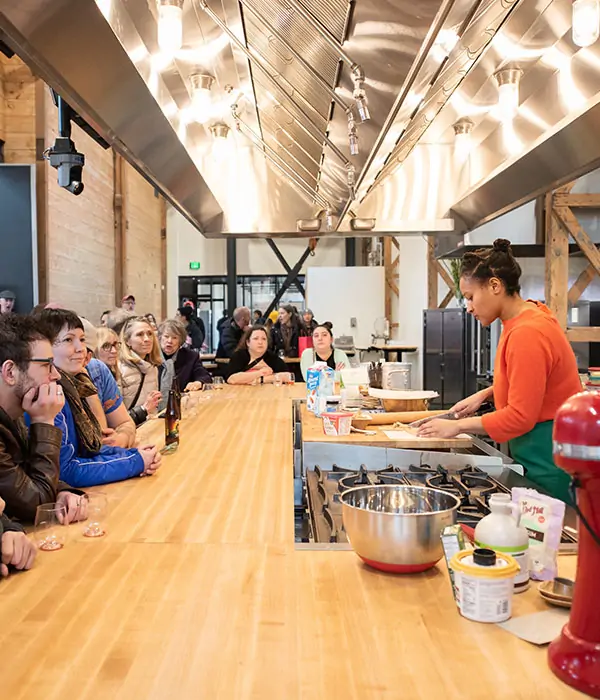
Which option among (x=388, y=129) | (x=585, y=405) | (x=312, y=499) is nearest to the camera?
(x=585, y=405)

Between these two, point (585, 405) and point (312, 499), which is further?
point (312, 499)

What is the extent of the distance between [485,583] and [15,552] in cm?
94

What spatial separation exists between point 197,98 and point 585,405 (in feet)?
7.17

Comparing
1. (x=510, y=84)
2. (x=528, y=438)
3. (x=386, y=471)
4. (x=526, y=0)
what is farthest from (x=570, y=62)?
(x=386, y=471)

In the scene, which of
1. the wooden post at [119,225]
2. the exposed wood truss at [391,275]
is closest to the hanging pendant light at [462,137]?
the wooden post at [119,225]

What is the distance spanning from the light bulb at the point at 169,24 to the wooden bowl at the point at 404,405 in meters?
2.24

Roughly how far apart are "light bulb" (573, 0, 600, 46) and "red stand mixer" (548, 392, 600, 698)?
4.16ft

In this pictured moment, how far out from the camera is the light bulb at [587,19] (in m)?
1.75

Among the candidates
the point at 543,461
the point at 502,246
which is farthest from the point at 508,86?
the point at 543,461

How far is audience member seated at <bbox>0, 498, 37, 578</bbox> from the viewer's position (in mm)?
1347

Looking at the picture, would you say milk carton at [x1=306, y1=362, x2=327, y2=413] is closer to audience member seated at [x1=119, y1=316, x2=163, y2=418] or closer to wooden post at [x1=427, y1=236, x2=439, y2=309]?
audience member seated at [x1=119, y1=316, x2=163, y2=418]

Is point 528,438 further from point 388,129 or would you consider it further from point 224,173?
point 224,173

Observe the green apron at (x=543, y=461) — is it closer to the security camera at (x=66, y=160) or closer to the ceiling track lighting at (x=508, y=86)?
the ceiling track lighting at (x=508, y=86)

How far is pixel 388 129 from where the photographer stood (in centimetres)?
228
